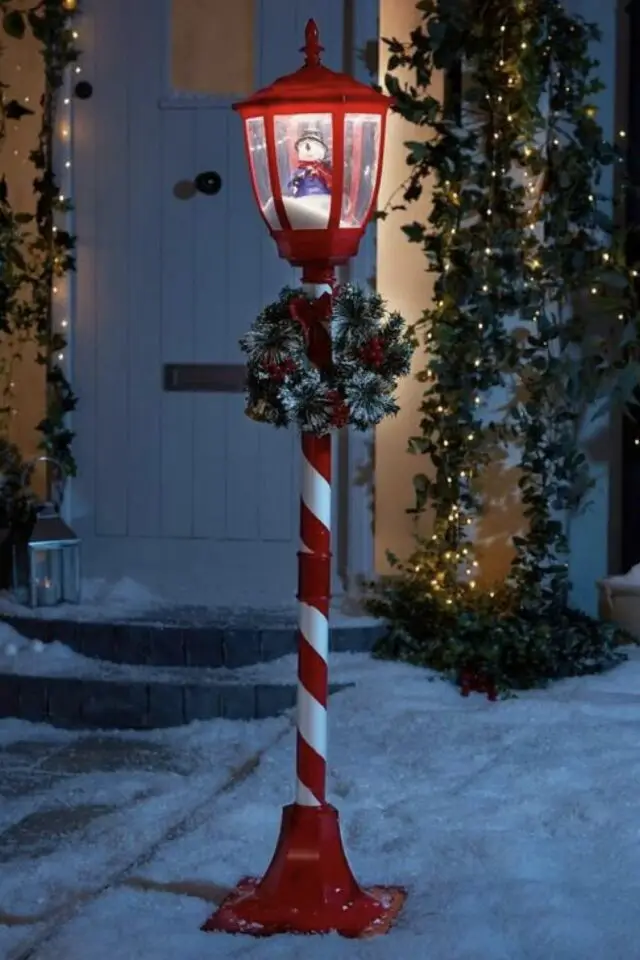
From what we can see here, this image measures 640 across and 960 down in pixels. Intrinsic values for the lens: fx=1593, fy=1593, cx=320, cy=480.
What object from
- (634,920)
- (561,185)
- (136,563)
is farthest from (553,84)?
(634,920)

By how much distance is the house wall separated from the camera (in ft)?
23.8

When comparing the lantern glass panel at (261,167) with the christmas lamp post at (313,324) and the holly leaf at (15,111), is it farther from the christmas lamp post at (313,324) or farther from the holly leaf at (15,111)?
the holly leaf at (15,111)

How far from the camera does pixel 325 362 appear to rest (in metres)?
4.13

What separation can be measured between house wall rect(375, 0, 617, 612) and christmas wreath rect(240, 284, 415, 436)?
10.1 ft

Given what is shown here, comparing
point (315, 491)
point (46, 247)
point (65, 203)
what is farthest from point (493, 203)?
point (315, 491)

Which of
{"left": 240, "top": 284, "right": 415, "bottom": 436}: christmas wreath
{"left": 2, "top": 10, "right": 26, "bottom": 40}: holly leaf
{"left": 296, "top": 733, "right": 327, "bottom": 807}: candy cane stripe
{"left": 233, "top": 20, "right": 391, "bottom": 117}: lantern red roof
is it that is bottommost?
{"left": 296, "top": 733, "right": 327, "bottom": 807}: candy cane stripe

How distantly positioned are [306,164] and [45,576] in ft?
11.3

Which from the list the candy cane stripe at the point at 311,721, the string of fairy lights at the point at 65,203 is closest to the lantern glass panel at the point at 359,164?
the candy cane stripe at the point at 311,721

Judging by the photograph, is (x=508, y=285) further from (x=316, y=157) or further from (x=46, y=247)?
(x=316, y=157)

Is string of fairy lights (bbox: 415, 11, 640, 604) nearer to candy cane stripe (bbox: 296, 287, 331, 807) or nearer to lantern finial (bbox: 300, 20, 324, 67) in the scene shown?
candy cane stripe (bbox: 296, 287, 331, 807)

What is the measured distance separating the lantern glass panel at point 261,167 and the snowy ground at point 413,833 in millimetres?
1821

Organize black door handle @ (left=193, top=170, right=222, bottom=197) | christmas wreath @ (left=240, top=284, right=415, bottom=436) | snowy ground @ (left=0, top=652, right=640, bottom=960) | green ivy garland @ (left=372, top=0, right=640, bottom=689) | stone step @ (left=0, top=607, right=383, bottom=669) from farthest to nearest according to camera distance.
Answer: black door handle @ (left=193, top=170, right=222, bottom=197) → green ivy garland @ (left=372, top=0, right=640, bottom=689) → stone step @ (left=0, top=607, right=383, bottom=669) → christmas wreath @ (left=240, top=284, right=415, bottom=436) → snowy ground @ (left=0, top=652, right=640, bottom=960)

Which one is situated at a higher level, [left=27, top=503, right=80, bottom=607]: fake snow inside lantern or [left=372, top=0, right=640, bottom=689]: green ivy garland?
[left=372, top=0, right=640, bottom=689]: green ivy garland

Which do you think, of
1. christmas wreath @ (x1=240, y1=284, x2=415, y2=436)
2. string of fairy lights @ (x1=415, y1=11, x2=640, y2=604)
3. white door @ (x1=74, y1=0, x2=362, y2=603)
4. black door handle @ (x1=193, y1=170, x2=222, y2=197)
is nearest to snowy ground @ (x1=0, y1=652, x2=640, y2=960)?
string of fairy lights @ (x1=415, y1=11, x2=640, y2=604)
